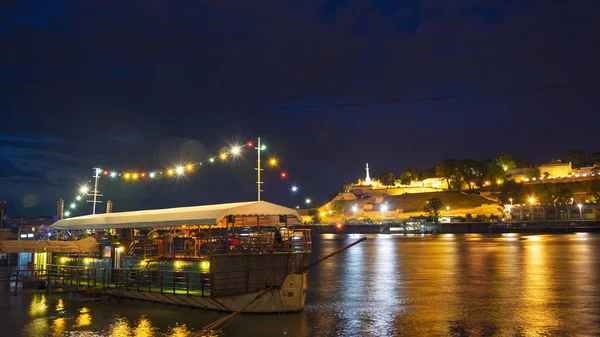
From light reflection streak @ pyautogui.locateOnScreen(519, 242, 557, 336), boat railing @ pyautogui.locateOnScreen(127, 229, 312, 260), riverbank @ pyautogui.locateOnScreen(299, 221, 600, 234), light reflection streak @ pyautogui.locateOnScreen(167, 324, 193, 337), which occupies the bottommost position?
light reflection streak @ pyautogui.locateOnScreen(519, 242, 557, 336)

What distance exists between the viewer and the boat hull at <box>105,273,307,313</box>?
1016 inches

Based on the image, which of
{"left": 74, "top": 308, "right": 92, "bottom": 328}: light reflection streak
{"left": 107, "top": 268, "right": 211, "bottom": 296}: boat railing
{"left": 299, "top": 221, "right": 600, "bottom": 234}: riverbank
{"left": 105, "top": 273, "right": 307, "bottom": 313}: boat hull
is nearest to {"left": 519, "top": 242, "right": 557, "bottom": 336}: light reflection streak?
{"left": 105, "top": 273, "right": 307, "bottom": 313}: boat hull

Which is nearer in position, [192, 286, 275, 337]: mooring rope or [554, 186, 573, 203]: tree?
[192, 286, 275, 337]: mooring rope

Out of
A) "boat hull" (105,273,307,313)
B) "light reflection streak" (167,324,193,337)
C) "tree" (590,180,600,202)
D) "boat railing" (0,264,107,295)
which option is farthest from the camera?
"tree" (590,180,600,202)

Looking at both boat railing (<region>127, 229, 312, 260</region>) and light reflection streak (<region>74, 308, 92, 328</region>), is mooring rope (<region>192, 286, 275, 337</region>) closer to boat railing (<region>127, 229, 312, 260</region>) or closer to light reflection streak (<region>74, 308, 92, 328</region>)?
boat railing (<region>127, 229, 312, 260</region>)

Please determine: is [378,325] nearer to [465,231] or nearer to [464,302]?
[464,302]

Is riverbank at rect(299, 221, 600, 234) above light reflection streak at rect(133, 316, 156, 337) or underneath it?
above

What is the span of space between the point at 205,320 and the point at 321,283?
2098cm

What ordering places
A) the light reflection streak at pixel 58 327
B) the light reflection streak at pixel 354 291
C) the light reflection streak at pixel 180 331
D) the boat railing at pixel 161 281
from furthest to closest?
the light reflection streak at pixel 354 291, the boat railing at pixel 161 281, the light reflection streak at pixel 58 327, the light reflection streak at pixel 180 331

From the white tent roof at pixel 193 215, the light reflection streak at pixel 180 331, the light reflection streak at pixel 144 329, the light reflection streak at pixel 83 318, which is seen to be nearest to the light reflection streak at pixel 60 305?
the light reflection streak at pixel 83 318

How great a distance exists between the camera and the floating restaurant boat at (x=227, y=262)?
2570cm

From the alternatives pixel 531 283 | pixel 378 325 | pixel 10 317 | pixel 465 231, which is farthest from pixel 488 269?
pixel 465 231

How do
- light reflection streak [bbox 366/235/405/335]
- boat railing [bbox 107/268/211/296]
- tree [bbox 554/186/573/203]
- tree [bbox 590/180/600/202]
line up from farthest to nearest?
tree [bbox 554/186/573/203] → tree [bbox 590/180/600/202] → boat railing [bbox 107/268/211/296] → light reflection streak [bbox 366/235/405/335]

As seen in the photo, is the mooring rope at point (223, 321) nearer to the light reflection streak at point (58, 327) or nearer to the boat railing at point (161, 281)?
the boat railing at point (161, 281)
